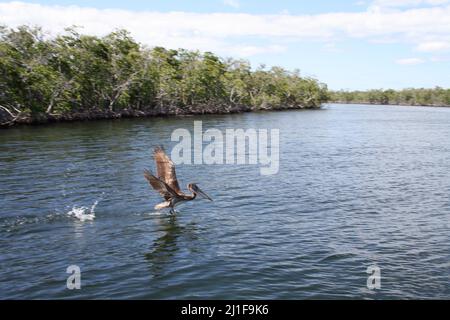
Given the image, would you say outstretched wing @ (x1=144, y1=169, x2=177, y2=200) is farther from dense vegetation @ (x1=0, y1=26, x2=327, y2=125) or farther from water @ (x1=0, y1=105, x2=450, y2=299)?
dense vegetation @ (x1=0, y1=26, x2=327, y2=125)

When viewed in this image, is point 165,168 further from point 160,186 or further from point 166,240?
point 166,240

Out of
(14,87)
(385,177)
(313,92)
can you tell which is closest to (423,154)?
(385,177)

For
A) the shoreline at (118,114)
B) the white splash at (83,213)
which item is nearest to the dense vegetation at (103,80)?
the shoreline at (118,114)

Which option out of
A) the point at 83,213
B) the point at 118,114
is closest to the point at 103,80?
the point at 118,114

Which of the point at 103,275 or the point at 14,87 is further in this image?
the point at 14,87

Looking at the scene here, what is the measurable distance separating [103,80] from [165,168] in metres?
68.2

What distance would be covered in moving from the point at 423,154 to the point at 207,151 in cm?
1971

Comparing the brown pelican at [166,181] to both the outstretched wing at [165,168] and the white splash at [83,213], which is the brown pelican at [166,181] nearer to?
the outstretched wing at [165,168]

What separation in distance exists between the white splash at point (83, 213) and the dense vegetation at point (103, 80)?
46.2 metres

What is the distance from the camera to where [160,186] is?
18234 millimetres

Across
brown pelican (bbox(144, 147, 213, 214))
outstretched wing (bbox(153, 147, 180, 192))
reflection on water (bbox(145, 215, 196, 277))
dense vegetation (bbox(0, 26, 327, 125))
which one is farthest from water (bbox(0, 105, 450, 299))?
dense vegetation (bbox(0, 26, 327, 125))

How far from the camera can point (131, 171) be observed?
31828 mm
